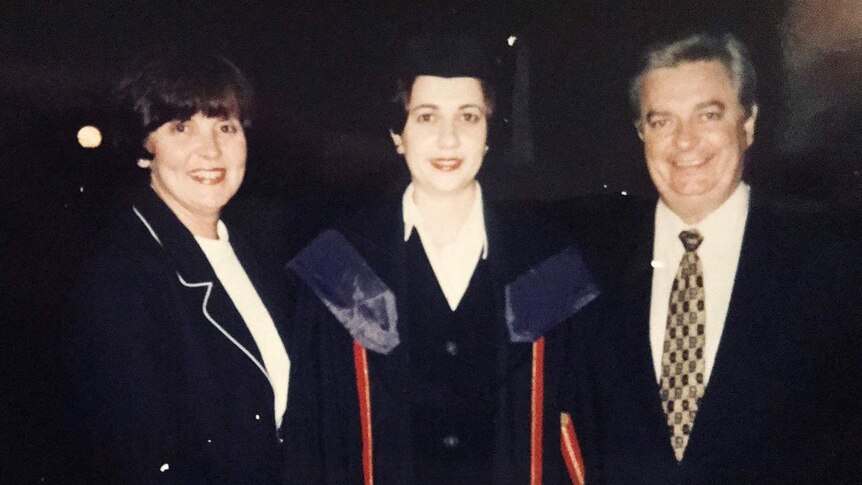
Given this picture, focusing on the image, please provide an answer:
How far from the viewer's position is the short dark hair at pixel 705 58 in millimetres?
1393

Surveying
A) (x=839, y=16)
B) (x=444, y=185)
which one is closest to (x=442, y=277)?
(x=444, y=185)

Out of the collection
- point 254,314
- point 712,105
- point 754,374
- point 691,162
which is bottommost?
point 754,374

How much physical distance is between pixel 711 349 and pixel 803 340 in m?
0.16

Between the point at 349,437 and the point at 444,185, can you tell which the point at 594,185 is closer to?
the point at 444,185

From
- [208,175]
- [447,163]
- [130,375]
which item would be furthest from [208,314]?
[447,163]

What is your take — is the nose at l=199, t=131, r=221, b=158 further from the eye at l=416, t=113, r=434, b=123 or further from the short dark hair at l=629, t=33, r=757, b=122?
the short dark hair at l=629, t=33, r=757, b=122

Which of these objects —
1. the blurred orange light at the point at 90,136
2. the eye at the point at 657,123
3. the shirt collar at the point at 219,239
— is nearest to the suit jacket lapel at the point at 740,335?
the eye at the point at 657,123

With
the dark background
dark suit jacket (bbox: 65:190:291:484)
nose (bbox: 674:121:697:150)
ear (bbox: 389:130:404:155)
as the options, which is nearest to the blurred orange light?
the dark background

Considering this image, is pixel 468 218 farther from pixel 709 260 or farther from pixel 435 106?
pixel 709 260

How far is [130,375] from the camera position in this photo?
3.97 feet

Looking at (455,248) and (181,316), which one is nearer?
(181,316)

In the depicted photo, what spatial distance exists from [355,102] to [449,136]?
0.66 ft

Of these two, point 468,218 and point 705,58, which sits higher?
point 705,58

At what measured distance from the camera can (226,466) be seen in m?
1.26
